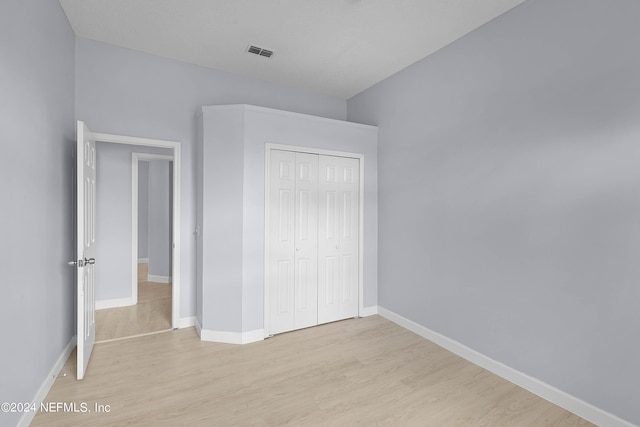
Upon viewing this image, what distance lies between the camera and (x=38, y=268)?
6.36ft

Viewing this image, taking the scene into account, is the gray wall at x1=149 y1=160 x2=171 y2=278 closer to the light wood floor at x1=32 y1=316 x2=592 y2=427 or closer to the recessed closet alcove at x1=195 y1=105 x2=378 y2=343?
the recessed closet alcove at x1=195 y1=105 x2=378 y2=343

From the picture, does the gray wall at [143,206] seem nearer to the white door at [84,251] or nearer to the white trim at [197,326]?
the white trim at [197,326]

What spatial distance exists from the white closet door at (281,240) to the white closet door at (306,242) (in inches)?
2.4

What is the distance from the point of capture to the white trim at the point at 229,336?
9.62ft

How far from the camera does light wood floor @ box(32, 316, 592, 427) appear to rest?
6.22 ft

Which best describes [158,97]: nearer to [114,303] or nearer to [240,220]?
[240,220]

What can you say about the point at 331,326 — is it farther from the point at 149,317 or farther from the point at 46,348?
the point at 46,348

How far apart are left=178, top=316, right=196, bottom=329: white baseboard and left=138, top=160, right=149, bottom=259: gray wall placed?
12.0 feet

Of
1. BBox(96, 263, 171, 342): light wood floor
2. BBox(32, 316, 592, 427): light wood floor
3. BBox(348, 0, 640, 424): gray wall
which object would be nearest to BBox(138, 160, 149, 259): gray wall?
BBox(96, 263, 171, 342): light wood floor

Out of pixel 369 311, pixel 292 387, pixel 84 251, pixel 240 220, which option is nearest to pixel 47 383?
pixel 84 251

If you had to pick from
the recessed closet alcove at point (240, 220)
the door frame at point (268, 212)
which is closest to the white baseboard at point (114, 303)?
the recessed closet alcove at point (240, 220)

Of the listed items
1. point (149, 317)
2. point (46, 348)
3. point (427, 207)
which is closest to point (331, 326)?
point (427, 207)

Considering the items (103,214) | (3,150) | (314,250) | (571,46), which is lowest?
(314,250)

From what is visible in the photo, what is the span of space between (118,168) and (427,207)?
154 inches
